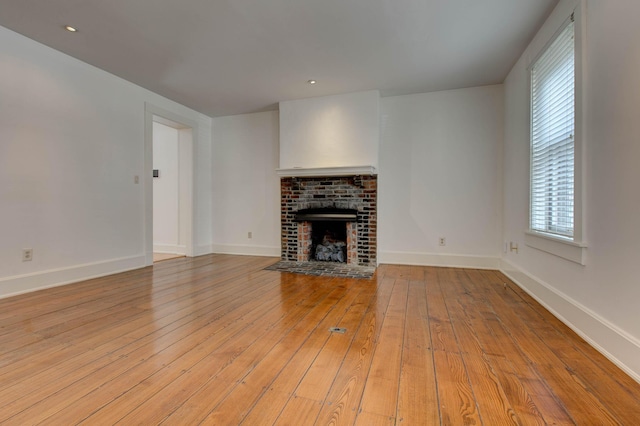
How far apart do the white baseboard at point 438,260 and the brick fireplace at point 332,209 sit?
1.20 ft

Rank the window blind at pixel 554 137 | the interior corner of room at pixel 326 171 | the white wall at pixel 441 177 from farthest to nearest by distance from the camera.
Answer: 1. the white wall at pixel 441 177
2. the window blind at pixel 554 137
3. the interior corner of room at pixel 326 171

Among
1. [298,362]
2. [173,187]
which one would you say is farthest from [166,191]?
[298,362]

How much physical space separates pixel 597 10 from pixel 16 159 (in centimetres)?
490

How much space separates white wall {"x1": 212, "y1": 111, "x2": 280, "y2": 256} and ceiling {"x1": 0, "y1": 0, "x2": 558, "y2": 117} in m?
1.18

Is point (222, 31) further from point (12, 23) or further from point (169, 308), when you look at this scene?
point (169, 308)

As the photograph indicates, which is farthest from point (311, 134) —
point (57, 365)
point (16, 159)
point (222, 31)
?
point (57, 365)

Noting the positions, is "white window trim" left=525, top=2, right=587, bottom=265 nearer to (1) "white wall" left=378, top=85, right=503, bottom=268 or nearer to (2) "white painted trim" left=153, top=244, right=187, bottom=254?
(1) "white wall" left=378, top=85, right=503, bottom=268

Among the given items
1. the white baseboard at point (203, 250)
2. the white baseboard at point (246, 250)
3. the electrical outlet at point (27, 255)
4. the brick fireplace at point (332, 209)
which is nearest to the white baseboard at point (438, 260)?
the brick fireplace at point (332, 209)

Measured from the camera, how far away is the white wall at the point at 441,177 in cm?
401

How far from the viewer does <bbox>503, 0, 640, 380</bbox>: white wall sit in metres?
1.55

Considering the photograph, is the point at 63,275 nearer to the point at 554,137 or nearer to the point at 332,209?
the point at 332,209

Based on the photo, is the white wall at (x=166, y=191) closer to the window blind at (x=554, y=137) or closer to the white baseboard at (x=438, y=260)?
the white baseboard at (x=438, y=260)

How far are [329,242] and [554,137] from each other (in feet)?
10.2

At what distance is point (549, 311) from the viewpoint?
7.87ft
